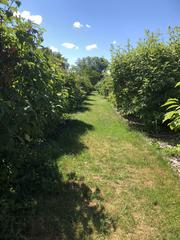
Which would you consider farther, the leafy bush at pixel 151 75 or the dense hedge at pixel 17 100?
the leafy bush at pixel 151 75

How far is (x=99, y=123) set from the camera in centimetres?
1005

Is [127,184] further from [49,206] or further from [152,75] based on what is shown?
[152,75]

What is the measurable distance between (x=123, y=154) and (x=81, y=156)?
112cm

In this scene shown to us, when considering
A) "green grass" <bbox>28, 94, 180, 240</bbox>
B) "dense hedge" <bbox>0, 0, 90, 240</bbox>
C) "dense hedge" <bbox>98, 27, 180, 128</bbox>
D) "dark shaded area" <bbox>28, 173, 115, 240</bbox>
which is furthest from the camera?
"dense hedge" <bbox>98, 27, 180, 128</bbox>

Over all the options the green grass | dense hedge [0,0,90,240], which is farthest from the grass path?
dense hedge [0,0,90,240]

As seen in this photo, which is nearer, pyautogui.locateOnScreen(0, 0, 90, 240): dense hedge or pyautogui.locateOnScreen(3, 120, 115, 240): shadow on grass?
pyautogui.locateOnScreen(0, 0, 90, 240): dense hedge

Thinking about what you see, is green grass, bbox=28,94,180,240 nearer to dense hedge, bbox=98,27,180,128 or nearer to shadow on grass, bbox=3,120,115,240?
shadow on grass, bbox=3,120,115,240

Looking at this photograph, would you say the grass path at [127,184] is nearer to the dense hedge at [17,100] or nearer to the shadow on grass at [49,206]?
the shadow on grass at [49,206]

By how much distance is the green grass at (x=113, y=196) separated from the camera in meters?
2.98

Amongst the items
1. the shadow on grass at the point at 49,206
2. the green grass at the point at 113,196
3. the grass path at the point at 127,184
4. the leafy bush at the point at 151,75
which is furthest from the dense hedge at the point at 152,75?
the shadow on grass at the point at 49,206

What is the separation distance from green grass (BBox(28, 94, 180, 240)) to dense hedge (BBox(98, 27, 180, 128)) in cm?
186

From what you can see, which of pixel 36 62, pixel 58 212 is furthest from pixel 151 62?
pixel 58 212

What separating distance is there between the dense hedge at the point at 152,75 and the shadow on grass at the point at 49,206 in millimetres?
4511

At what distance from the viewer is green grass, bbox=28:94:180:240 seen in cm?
298
